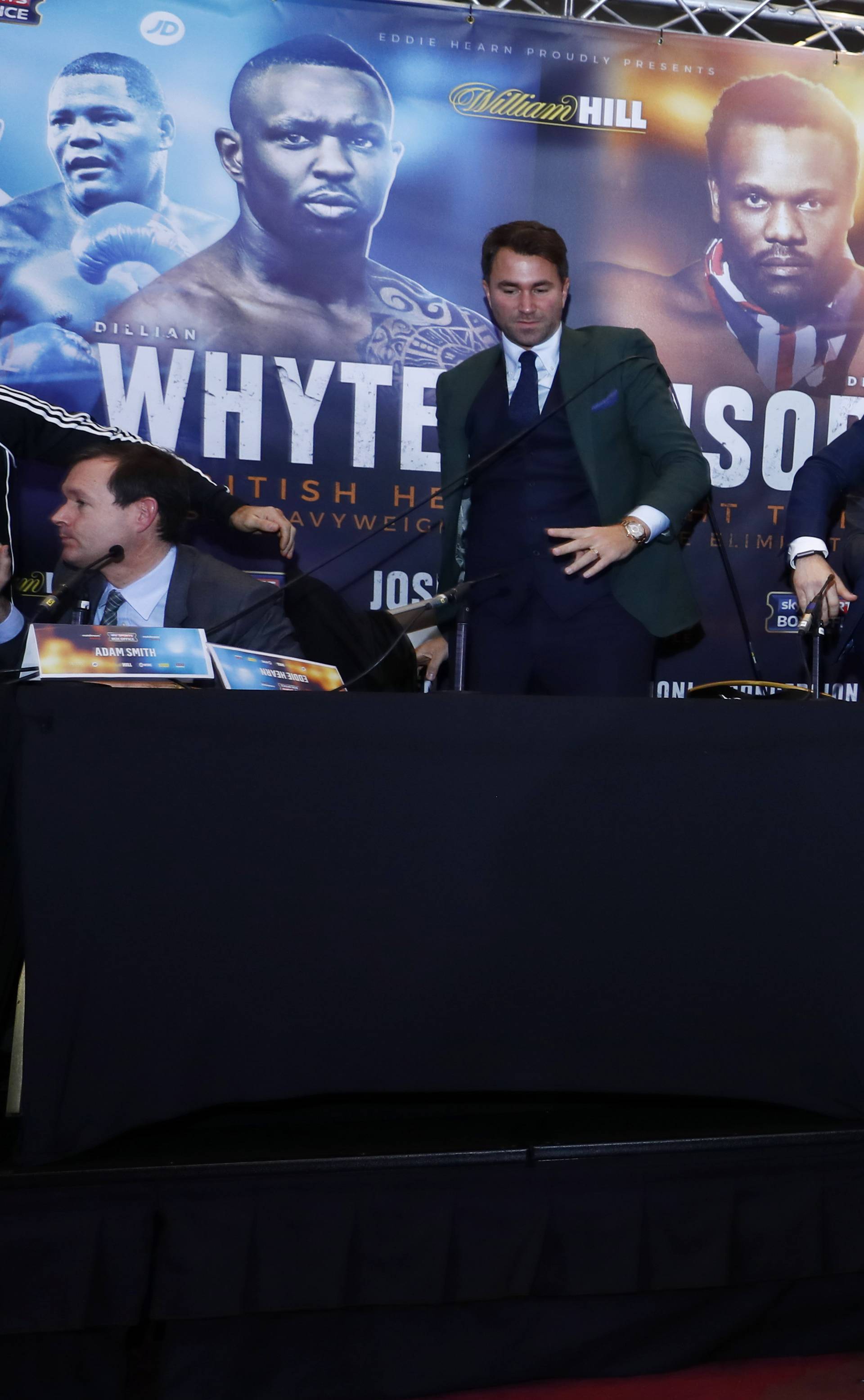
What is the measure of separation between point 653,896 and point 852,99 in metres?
2.90

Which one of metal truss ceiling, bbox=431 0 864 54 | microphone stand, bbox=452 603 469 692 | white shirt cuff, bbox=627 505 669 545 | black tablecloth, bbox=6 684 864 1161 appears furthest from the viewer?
metal truss ceiling, bbox=431 0 864 54

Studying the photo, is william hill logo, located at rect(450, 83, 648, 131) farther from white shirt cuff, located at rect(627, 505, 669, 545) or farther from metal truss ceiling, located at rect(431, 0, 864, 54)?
white shirt cuff, located at rect(627, 505, 669, 545)

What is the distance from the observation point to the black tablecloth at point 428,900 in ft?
3.86

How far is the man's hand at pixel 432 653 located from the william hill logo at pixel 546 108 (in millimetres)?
1594

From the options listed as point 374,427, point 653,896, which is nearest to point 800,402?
point 374,427

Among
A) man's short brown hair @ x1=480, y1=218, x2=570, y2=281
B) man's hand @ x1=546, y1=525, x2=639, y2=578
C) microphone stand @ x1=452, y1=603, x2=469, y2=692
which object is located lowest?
microphone stand @ x1=452, y1=603, x2=469, y2=692

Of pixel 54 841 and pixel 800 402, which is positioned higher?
pixel 800 402

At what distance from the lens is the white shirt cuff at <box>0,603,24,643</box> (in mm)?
2477

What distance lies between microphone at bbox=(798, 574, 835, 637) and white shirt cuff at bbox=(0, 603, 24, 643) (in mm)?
1696

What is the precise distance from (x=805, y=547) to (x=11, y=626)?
1716 mm

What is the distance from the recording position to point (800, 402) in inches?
126

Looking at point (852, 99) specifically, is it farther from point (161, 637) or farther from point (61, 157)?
point (161, 637)

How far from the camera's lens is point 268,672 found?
1.40 metres

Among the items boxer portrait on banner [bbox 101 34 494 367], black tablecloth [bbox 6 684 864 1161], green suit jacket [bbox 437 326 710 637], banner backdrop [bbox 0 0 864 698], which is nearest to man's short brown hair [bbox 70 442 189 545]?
green suit jacket [bbox 437 326 710 637]
